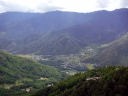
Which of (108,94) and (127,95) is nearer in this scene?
(127,95)
